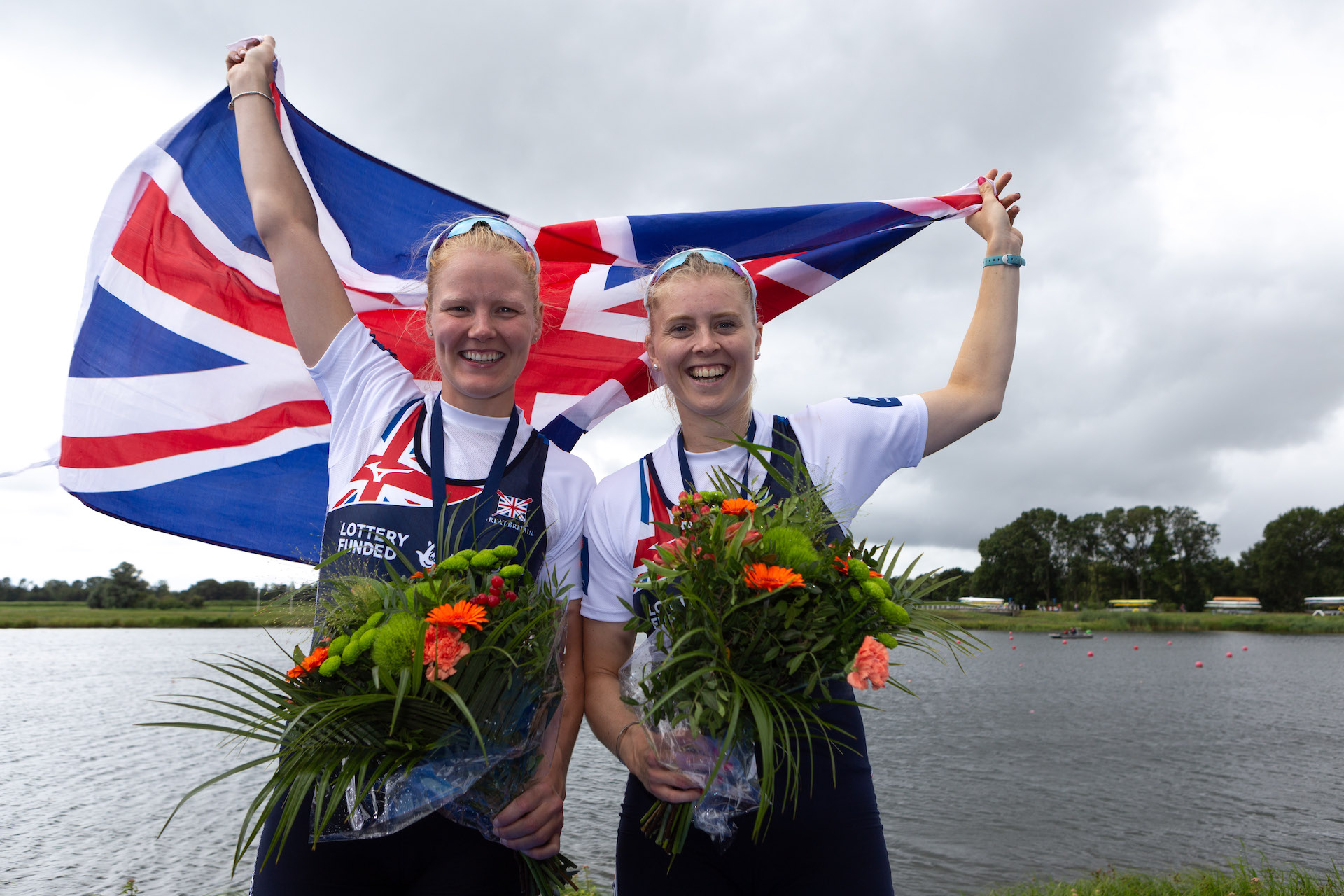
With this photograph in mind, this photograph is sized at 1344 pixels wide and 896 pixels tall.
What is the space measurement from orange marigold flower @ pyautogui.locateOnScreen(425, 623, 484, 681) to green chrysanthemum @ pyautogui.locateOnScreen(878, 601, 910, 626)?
867 millimetres

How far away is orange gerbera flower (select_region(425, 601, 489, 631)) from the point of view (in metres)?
1.59

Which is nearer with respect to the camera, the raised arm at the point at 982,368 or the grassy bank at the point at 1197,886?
the raised arm at the point at 982,368

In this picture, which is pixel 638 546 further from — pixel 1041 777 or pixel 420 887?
→ pixel 1041 777

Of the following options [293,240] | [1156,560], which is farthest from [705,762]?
[1156,560]

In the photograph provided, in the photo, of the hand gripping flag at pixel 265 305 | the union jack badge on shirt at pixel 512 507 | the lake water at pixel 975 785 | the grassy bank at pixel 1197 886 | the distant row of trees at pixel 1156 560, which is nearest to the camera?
the union jack badge on shirt at pixel 512 507

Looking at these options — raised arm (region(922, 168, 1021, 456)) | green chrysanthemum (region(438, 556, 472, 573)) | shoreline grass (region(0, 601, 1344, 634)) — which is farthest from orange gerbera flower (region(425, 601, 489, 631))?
shoreline grass (region(0, 601, 1344, 634))

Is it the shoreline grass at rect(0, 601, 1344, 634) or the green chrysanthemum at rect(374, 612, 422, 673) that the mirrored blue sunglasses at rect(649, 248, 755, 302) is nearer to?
the green chrysanthemum at rect(374, 612, 422, 673)

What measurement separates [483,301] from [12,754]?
2323 cm

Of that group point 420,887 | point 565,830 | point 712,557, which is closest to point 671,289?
point 712,557

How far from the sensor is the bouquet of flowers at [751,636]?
161cm

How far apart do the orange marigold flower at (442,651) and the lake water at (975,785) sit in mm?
715

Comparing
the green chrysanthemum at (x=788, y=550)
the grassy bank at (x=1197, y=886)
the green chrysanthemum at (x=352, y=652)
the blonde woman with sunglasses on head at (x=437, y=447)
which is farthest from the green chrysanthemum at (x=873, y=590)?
the grassy bank at (x=1197, y=886)

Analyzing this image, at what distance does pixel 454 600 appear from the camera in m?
1.70

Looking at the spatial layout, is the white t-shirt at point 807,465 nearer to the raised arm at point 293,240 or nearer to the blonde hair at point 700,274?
the blonde hair at point 700,274
